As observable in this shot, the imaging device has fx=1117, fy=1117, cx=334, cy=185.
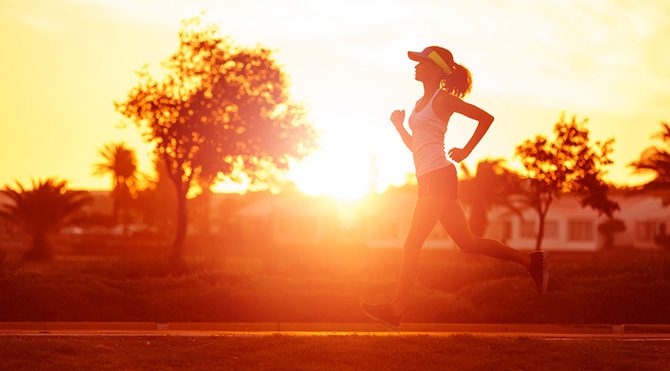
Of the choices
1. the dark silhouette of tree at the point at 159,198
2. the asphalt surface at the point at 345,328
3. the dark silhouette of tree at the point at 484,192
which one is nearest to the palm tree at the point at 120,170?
the dark silhouette of tree at the point at 159,198

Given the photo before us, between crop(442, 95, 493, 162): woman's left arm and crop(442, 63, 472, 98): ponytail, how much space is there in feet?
1.03

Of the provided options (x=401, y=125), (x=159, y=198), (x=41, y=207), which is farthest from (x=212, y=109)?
(x=159, y=198)

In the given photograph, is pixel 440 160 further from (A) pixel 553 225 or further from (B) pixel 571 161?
(A) pixel 553 225

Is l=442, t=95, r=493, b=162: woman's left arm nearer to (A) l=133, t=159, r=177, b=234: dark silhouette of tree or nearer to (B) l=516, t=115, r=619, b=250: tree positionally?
(B) l=516, t=115, r=619, b=250: tree

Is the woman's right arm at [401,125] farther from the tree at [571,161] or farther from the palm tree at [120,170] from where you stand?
the palm tree at [120,170]

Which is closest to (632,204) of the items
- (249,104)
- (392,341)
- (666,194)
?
(666,194)

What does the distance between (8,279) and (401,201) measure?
216 ft

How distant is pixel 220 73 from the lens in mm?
43344

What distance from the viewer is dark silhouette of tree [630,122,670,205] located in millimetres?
51875

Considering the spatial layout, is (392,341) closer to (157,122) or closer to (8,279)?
(8,279)

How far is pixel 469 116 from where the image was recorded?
9.50 meters

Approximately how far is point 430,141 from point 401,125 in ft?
2.52

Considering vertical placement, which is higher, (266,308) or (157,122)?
(157,122)

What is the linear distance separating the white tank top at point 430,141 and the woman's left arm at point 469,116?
6.2 inches
